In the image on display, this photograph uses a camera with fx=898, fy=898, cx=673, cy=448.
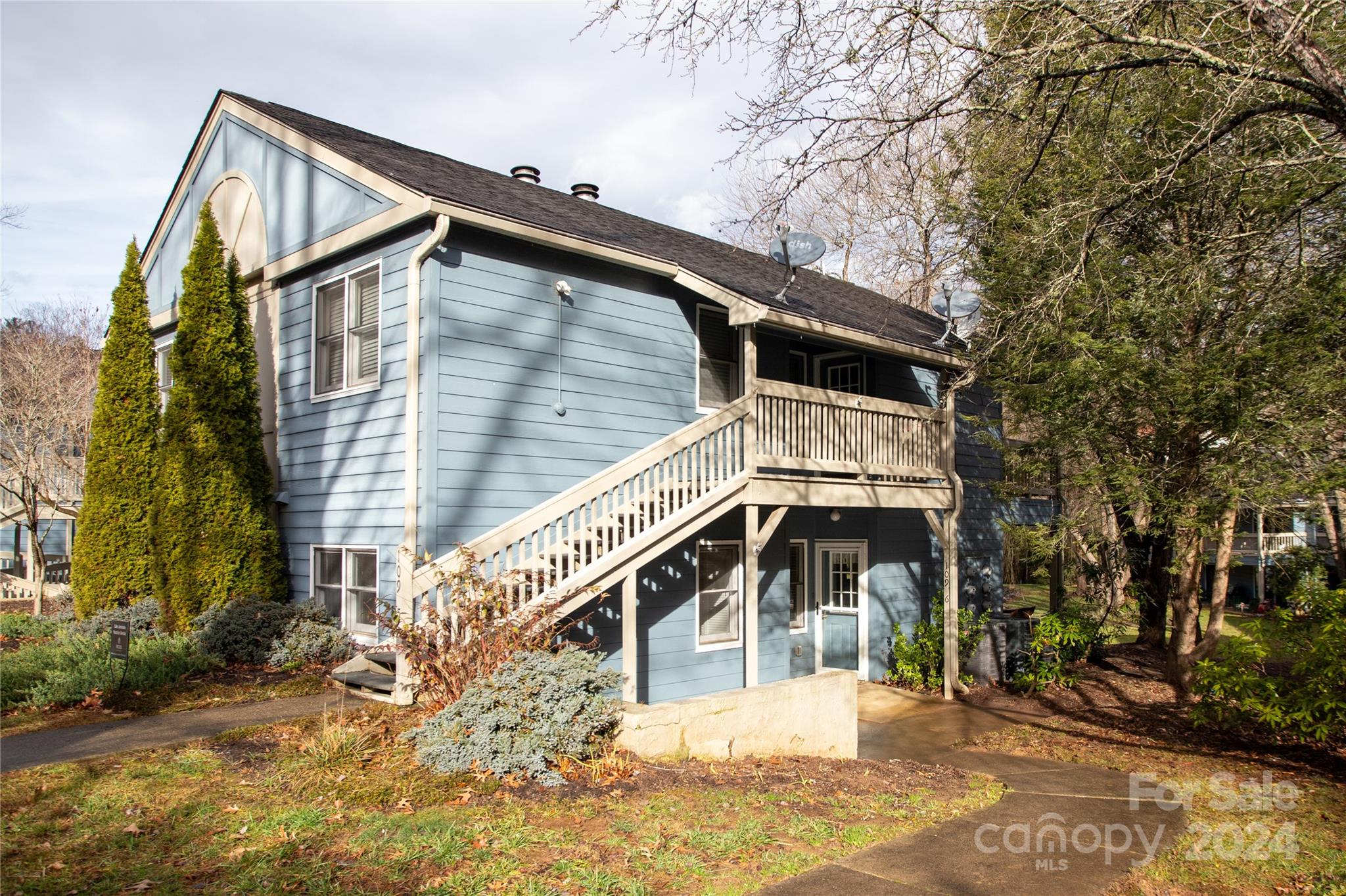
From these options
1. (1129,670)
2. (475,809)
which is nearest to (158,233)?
(475,809)

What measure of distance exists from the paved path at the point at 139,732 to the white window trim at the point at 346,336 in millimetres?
3618

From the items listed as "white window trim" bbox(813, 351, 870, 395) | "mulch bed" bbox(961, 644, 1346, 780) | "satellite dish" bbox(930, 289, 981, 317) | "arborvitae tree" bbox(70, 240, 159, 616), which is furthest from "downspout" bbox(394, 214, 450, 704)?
"mulch bed" bbox(961, 644, 1346, 780)

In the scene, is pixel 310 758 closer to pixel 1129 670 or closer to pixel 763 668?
pixel 763 668

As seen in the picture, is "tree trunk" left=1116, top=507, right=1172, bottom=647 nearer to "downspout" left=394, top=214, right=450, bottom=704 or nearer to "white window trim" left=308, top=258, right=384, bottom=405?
"downspout" left=394, top=214, right=450, bottom=704

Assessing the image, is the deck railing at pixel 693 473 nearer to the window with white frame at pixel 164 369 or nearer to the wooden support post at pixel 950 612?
the wooden support post at pixel 950 612

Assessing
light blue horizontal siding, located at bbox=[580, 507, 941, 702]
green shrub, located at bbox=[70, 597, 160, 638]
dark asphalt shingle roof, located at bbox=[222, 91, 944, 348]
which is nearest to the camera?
dark asphalt shingle roof, located at bbox=[222, 91, 944, 348]

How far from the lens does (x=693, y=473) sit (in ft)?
33.9

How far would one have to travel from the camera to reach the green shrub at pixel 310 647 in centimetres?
1034

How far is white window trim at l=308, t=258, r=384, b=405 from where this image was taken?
10.3 meters

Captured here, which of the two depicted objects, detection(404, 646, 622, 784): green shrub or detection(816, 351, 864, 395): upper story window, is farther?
detection(816, 351, 864, 395): upper story window

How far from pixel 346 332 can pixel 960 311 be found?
30.3 feet

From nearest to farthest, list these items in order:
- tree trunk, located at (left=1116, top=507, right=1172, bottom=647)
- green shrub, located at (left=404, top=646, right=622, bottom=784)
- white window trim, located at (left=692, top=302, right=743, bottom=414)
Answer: green shrub, located at (left=404, top=646, right=622, bottom=784) → white window trim, located at (left=692, top=302, right=743, bottom=414) → tree trunk, located at (left=1116, top=507, right=1172, bottom=647)

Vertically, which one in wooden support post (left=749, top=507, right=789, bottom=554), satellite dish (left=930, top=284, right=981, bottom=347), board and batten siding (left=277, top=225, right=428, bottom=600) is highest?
satellite dish (left=930, top=284, right=981, bottom=347)

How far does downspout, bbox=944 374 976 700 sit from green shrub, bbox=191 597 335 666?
8860 mm
